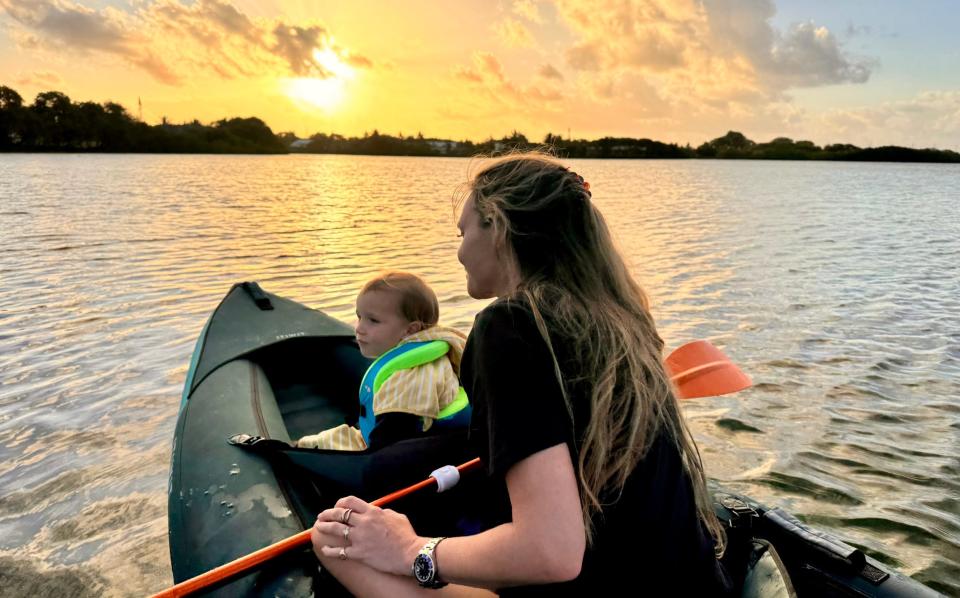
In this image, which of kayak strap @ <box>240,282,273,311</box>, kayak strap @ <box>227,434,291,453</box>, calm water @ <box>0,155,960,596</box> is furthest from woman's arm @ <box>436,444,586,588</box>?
kayak strap @ <box>240,282,273,311</box>

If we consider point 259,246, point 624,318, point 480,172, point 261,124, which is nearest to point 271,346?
point 480,172

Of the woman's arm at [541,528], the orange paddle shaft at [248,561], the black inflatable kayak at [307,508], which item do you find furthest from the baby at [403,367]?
the woman's arm at [541,528]

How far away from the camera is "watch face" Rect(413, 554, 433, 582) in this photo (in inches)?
62.6

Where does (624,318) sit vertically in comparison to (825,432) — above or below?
above

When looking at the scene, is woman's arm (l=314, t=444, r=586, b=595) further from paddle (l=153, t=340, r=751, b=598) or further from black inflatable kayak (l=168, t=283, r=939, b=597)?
paddle (l=153, t=340, r=751, b=598)

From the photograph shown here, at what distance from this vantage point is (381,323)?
2.95 metres

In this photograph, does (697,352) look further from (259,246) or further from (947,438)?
(259,246)

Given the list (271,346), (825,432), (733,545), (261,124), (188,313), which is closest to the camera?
(733,545)

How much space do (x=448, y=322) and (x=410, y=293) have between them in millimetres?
4525

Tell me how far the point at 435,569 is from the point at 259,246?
12.0 metres

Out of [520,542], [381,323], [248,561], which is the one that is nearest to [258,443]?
[381,323]

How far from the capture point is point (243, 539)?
2332mm

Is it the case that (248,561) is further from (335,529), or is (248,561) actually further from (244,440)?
(244,440)

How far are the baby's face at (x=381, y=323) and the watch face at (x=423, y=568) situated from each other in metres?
1.44
